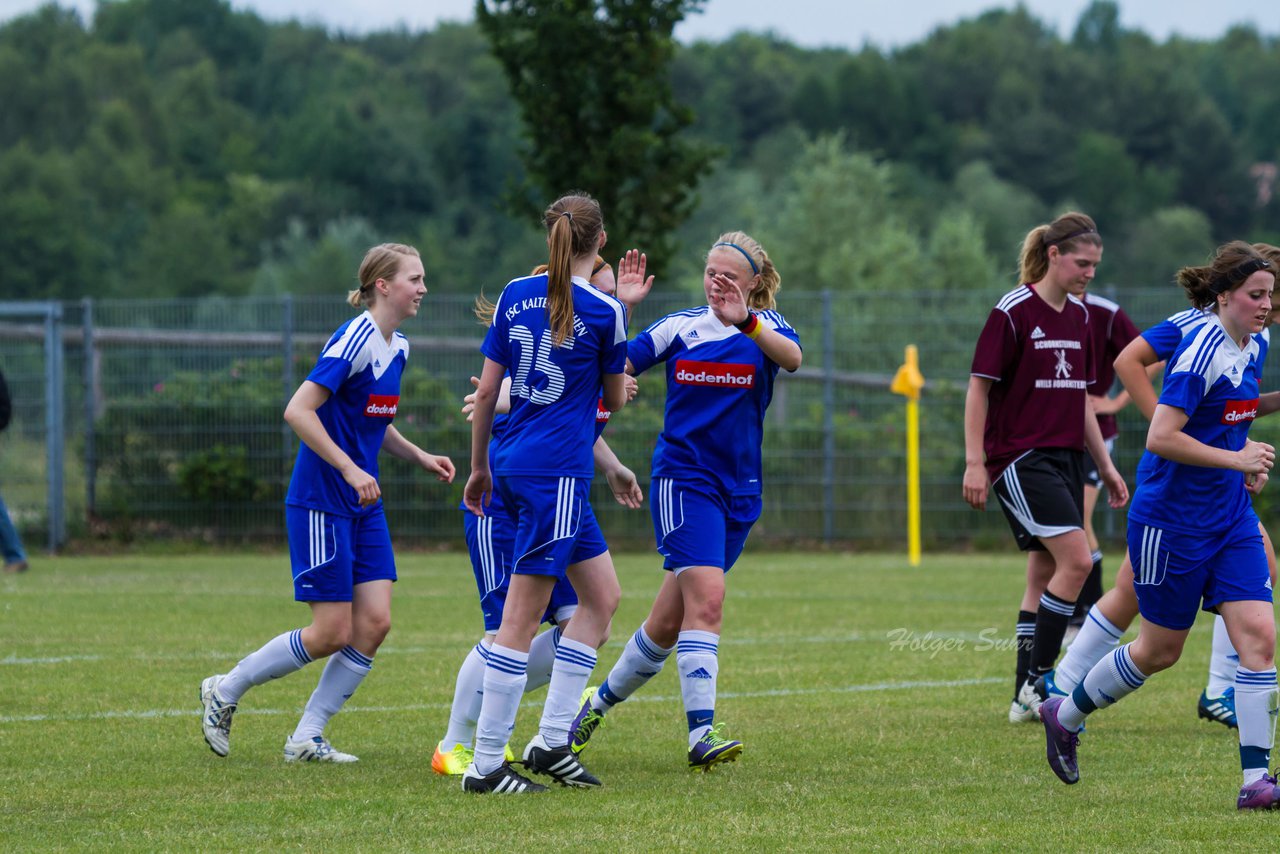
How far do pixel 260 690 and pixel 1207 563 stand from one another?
491cm

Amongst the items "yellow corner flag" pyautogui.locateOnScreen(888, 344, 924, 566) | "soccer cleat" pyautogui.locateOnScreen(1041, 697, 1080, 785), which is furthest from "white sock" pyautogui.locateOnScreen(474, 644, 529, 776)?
"yellow corner flag" pyautogui.locateOnScreen(888, 344, 924, 566)

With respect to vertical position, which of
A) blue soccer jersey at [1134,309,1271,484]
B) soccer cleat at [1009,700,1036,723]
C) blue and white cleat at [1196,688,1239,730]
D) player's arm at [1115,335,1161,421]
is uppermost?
blue soccer jersey at [1134,309,1271,484]

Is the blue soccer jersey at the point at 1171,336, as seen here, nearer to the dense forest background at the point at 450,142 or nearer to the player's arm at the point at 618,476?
the player's arm at the point at 618,476

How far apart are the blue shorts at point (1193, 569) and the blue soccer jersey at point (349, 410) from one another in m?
2.88

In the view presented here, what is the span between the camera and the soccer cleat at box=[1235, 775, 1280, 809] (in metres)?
5.40

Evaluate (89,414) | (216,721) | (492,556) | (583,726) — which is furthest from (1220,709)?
(89,414)

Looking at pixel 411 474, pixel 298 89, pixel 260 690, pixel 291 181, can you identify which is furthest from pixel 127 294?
pixel 260 690

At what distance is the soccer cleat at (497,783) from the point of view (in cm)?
580

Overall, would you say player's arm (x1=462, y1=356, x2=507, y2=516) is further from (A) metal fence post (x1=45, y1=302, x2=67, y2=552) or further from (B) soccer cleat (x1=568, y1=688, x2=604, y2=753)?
(A) metal fence post (x1=45, y1=302, x2=67, y2=552)

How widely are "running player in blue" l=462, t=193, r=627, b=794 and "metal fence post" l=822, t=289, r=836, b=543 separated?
1262cm

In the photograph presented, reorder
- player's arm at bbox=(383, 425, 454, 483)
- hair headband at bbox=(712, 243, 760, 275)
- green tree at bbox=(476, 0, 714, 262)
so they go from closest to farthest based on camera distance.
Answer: hair headband at bbox=(712, 243, 760, 275), player's arm at bbox=(383, 425, 454, 483), green tree at bbox=(476, 0, 714, 262)

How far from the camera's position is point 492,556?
644 centimetres

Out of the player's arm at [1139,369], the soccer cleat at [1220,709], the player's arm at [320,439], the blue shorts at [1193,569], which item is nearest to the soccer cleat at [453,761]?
the player's arm at [320,439]

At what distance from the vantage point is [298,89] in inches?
4978
